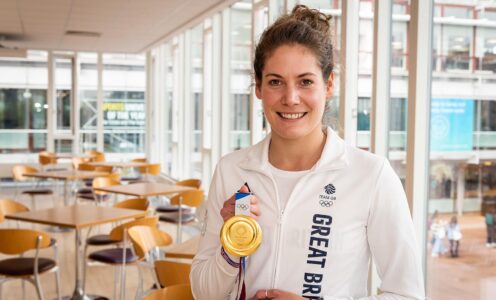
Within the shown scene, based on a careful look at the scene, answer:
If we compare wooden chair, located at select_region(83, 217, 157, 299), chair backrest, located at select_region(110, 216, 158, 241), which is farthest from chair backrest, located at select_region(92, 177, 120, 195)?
chair backrest, located at select_region(110, 216, 158, 241)

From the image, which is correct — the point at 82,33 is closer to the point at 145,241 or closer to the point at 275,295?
the point at 145,241

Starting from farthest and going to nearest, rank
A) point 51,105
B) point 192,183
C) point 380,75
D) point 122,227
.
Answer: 1. point 51,105
2. point 192,183
3. point 122,227
4. point 380,75

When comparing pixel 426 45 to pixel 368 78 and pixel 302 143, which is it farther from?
pixel 302 143

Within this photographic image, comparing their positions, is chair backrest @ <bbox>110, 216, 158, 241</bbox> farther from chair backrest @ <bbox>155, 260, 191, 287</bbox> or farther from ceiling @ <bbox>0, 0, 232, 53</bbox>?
ceiling @ <bbox>0, 0, 232, 53</bbox>

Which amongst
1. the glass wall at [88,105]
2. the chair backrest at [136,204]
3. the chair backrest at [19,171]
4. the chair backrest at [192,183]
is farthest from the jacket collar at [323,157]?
the glass wall at [88,105]

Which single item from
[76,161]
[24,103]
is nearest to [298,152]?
[76,161]

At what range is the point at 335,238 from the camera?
1.28 metres

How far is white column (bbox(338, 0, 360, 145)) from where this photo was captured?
4258 mm

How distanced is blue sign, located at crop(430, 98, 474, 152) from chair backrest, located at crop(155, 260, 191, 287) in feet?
5.87

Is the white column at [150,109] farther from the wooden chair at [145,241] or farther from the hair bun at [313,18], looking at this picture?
the hair bun at [313,18]

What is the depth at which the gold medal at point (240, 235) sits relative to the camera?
1.19m

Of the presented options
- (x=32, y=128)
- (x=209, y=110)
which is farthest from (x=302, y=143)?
(x=32, y=128)

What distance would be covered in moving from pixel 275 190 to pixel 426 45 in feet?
8.24

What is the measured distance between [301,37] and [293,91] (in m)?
0.14
